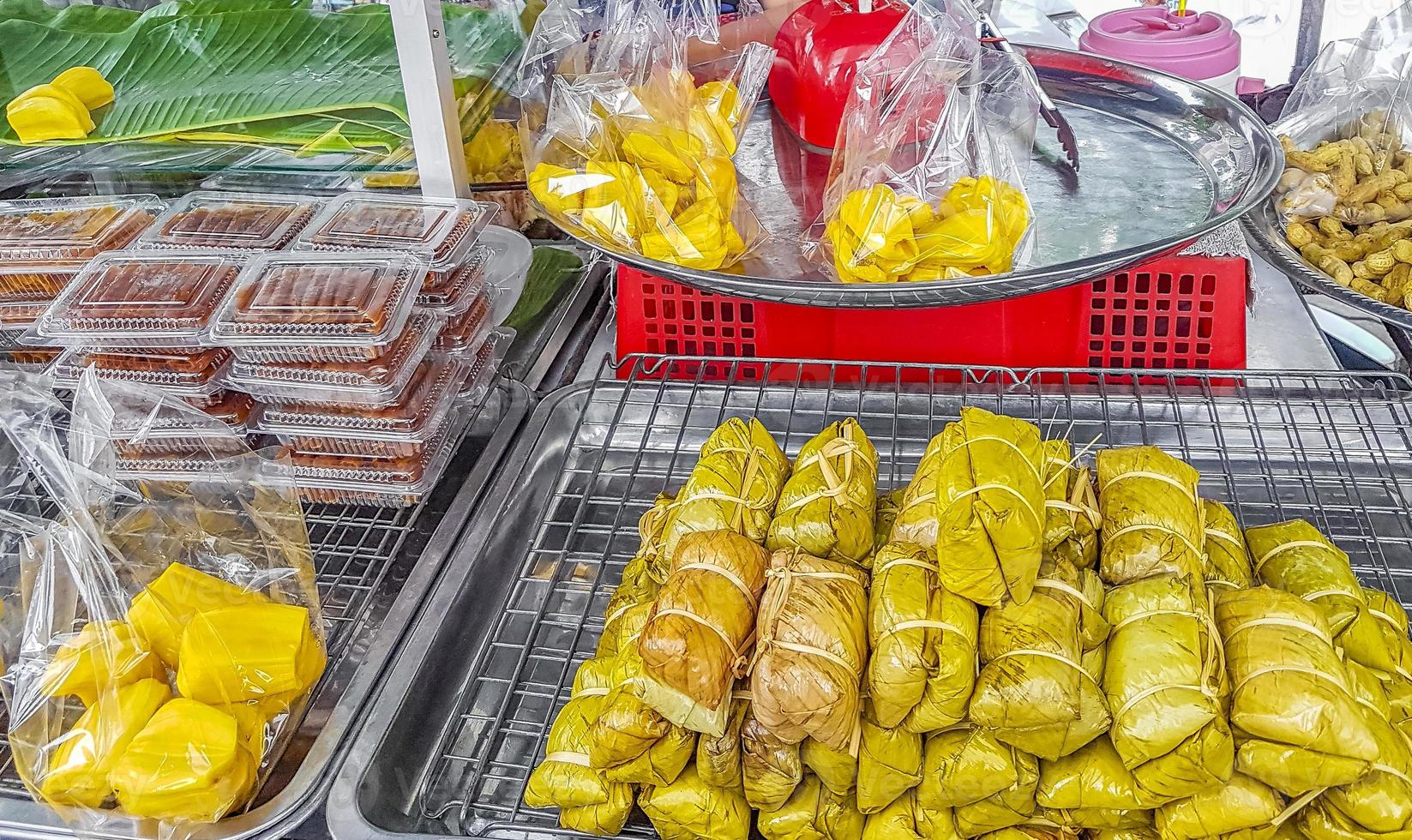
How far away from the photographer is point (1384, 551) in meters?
1.26

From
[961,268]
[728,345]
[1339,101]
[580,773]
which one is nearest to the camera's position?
[580,773]

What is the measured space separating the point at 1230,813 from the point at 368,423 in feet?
3.55

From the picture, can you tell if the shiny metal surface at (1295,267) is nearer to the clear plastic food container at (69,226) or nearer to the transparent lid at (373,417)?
the transparent lid at (373,417)

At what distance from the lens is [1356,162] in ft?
6.19

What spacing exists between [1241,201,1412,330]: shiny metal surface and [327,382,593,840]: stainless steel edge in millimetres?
1121

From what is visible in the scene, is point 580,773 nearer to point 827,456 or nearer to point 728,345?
point 827,456

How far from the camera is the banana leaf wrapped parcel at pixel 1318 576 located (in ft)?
3.10

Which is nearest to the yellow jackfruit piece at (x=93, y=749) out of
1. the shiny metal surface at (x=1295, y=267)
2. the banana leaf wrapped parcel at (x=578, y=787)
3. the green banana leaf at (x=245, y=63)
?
the banana leaf wrapped parcel at (x=578, y=787)

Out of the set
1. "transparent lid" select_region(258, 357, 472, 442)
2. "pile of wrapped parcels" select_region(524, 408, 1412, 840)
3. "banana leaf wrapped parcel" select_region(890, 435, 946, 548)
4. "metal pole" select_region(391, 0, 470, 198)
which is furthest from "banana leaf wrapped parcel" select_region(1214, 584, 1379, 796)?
"metal pole" select_region(391, 0, 470, 198)

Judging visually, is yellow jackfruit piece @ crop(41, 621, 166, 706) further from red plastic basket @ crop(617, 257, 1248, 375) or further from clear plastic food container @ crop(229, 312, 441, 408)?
red plastic basket @ crop(617, 257, 1248, 375)

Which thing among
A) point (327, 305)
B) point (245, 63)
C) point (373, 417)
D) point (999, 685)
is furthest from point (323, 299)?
point (999, 685)

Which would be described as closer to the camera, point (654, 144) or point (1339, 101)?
point (654, 144)

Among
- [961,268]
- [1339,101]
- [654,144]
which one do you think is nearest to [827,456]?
[961,268]

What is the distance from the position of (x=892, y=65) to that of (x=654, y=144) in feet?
1.17
